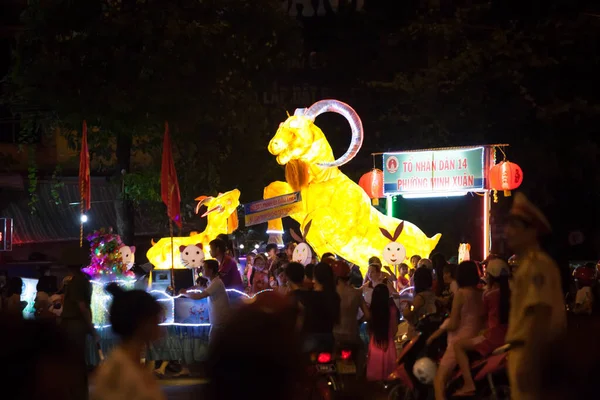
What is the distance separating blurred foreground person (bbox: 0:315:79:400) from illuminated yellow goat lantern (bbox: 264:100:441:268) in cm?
1688

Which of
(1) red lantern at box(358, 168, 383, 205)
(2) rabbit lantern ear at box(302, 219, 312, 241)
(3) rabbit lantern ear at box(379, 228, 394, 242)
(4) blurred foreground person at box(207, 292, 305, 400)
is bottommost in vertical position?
(4) blurred foreground person at box(207, 292, 305, 400)

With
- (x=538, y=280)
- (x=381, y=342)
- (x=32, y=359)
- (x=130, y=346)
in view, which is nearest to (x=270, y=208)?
(x=381, y=342)

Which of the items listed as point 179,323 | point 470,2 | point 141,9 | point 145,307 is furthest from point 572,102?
point 145,307

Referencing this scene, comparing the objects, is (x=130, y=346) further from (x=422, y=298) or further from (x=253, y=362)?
(x=422, y=298)

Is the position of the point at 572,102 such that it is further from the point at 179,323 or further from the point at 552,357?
the point at 552,357

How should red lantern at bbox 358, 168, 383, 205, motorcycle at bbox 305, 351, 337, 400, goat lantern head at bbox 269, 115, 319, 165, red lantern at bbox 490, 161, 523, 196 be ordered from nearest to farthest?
motorcycle at bbox 305, 351, 337, 400 < goat lantern head at bbox 269, 115, 319, 165 < red lantern at bbox 490, 161, 523, 196 < red lantern at bbox 358, 168, 383, 205

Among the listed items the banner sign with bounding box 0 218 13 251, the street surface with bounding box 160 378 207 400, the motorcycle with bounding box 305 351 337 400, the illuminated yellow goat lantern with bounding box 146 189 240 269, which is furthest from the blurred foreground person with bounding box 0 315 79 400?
the banner sign with bounding box 0 218 13 251

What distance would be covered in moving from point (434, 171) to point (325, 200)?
111 inches

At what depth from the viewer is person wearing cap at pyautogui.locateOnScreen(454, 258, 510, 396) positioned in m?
9.82

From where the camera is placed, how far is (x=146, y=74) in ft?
76.3

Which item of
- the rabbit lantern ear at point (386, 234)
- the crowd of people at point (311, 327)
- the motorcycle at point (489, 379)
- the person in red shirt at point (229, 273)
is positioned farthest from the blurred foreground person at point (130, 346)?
the rabbit lantern ear at point (386, 234)

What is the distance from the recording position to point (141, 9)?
2361cm

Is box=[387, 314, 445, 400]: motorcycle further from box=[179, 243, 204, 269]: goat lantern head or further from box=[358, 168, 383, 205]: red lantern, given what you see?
box=[358, 168, 383, 205]: red lantern

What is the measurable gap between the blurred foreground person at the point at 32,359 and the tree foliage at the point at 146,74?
1812 centimetres
